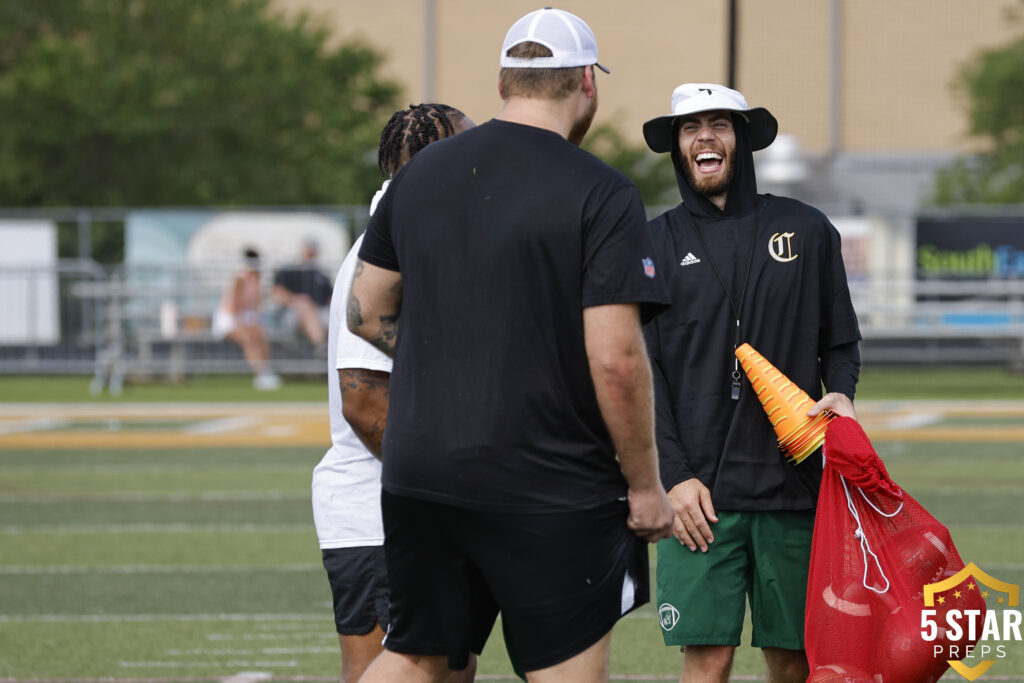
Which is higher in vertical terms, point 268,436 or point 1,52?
point 1,52

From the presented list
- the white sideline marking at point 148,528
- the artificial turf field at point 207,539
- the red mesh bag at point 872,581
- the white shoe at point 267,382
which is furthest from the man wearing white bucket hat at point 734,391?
the white shoe at point 267,382

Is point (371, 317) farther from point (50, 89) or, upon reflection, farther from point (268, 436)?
point (50, 89)

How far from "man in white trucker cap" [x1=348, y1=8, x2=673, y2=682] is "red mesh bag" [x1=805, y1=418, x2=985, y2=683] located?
2.53 ft

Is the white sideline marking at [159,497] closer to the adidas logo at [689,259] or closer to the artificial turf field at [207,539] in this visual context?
the artificial turf field at [207,539]

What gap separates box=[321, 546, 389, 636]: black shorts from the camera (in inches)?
172

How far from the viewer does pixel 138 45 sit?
33.2 meters

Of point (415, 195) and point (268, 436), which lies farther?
point (268, 436)

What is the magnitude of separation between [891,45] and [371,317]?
43535 millimetres

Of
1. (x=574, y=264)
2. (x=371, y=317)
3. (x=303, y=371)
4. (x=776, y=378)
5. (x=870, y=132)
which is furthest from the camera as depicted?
(x=870, y=132)

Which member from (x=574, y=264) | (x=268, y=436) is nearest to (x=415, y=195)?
(x=574, y=264)

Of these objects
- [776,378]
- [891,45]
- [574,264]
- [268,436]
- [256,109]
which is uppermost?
[891,45]

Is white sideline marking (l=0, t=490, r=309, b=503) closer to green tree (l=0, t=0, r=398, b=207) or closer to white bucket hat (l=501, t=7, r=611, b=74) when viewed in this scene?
white bucket hat (l=501, t=7, r=611, b=74)

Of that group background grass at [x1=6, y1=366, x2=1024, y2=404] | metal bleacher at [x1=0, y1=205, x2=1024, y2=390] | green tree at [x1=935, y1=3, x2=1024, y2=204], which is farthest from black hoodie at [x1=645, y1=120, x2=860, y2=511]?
green tree at [x1=935, y1=3, x2=1024, y2=204]

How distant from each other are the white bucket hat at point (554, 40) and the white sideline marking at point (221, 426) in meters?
12.4
